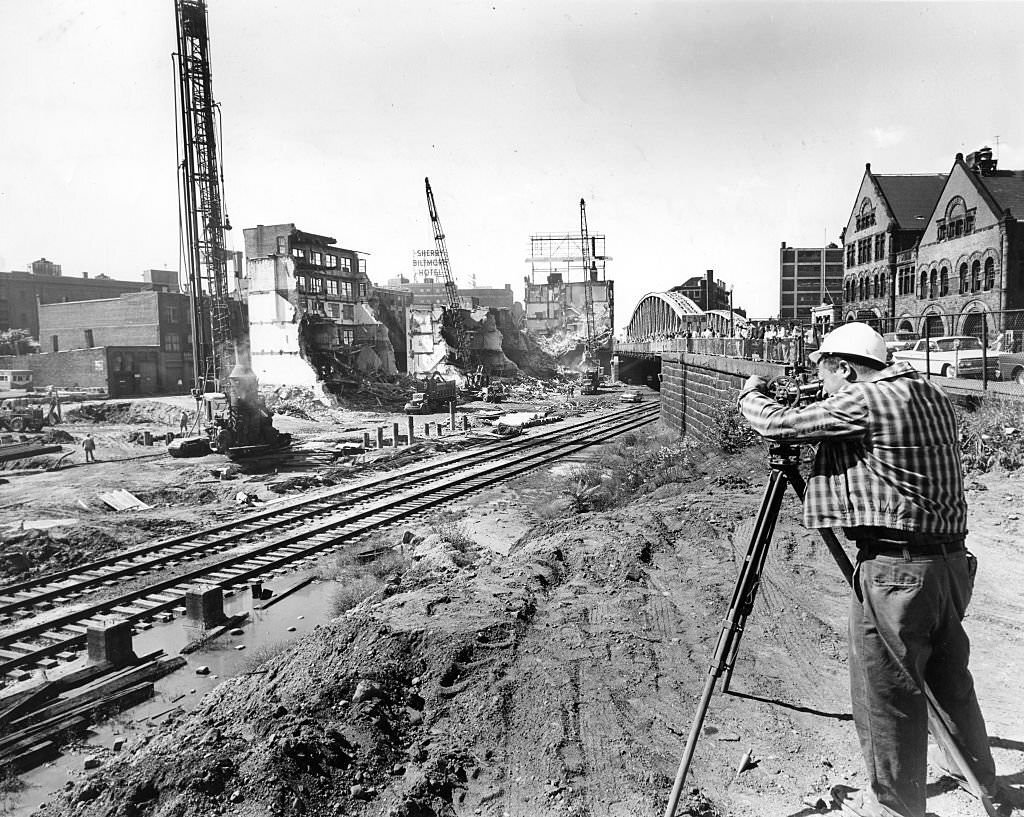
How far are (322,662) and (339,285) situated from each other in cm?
5352

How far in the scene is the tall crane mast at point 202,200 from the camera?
1145 inches

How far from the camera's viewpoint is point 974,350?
53.4ft

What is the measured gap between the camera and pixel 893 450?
2.70 m

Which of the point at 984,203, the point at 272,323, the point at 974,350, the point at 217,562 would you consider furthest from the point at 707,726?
the point at 272,323

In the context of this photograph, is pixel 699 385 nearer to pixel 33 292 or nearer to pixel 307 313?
pixel 307 313

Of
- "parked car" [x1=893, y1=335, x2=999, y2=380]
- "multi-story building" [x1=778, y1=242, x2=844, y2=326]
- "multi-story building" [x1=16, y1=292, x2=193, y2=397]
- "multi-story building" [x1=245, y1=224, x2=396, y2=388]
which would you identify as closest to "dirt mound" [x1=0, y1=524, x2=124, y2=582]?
"parked car" [x1=893, y1=335, x2=999, y2=380]

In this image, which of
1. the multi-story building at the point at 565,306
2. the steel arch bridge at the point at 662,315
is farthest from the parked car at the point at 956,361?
the multi-story building at the point at 565,306

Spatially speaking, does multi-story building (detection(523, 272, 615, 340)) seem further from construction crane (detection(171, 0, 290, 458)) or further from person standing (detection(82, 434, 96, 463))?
person standing (detection(82, 434, 96, 463))

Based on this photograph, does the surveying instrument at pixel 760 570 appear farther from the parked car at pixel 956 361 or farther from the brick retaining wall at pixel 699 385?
the parked car at pixel 956 361

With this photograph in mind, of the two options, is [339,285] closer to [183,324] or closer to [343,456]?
[183,324]

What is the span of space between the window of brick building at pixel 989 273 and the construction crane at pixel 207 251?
1263 inches

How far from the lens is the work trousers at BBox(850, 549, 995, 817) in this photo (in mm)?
2664

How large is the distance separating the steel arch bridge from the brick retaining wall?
14.5m

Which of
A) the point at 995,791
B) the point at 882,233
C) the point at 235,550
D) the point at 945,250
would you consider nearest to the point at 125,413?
the point at 235,550
